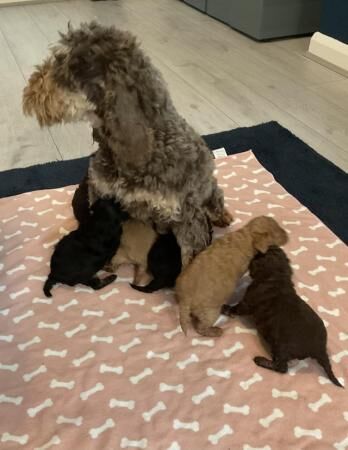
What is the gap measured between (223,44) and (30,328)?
3.53 meters

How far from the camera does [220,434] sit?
1525 millimetres

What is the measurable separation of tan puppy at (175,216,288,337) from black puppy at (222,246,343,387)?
5 centimetres

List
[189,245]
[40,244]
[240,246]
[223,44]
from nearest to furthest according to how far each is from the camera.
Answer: [240,246]
[189,245]
[40,244]
[223,44]

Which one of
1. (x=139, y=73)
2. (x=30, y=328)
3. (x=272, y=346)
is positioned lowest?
(x=30, y=328)

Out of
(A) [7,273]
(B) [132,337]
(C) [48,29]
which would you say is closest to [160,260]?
(B) [132,337]

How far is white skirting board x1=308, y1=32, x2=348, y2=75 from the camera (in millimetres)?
3941

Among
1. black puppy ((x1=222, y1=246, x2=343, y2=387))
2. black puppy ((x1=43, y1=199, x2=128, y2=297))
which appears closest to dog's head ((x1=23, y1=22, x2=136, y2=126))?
black puppy ((x1=43, y1=199, x2=128, y2=297))

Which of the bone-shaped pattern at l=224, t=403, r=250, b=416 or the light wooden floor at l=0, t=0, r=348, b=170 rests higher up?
the light wooden floor at l=0, t=0, r=348, b=170

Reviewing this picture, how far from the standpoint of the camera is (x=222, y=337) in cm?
181

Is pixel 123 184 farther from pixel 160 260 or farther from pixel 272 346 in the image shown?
pixel 272 346

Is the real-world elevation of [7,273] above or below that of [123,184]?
below

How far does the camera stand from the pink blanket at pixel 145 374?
1.53m

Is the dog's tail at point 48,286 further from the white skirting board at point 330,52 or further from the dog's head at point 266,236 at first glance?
the white skirting board at point 330,52

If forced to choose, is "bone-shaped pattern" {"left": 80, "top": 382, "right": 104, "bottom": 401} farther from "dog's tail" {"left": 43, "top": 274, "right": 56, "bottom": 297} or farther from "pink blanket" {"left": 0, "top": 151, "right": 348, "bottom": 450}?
"dog's tail" {"left": 43, "top": 274, "right": 56, "bottom": 297}
